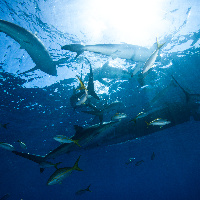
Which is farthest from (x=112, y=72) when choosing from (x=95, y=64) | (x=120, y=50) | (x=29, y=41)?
(x=29, y=41)

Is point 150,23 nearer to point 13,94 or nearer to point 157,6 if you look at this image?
point 157,6

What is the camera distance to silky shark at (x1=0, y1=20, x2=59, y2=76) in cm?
366

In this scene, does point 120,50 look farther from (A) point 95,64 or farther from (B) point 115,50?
(A) point 95,64

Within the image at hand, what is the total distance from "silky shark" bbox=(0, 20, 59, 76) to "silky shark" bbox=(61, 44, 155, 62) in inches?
28.1

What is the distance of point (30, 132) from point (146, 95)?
663 inches

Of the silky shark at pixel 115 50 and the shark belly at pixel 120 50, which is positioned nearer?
the silky shark at pixel 115 50

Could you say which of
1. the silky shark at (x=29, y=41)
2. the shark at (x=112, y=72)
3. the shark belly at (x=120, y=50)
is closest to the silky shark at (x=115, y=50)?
the shark belly at (x=120, y=50)

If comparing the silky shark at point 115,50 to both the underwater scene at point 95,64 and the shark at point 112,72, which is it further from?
the shark at point 112,72

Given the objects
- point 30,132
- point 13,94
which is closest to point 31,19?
point 13,94

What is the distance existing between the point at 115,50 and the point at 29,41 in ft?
9.47

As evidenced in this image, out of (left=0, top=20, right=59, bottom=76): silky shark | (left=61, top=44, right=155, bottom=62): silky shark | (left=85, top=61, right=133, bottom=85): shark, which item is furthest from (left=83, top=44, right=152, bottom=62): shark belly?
(left=85, top=61, right=133, bottom=85): shark

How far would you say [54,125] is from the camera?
19.0 meters

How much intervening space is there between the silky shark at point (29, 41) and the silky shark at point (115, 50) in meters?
0.71

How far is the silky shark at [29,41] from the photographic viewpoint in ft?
12.0
